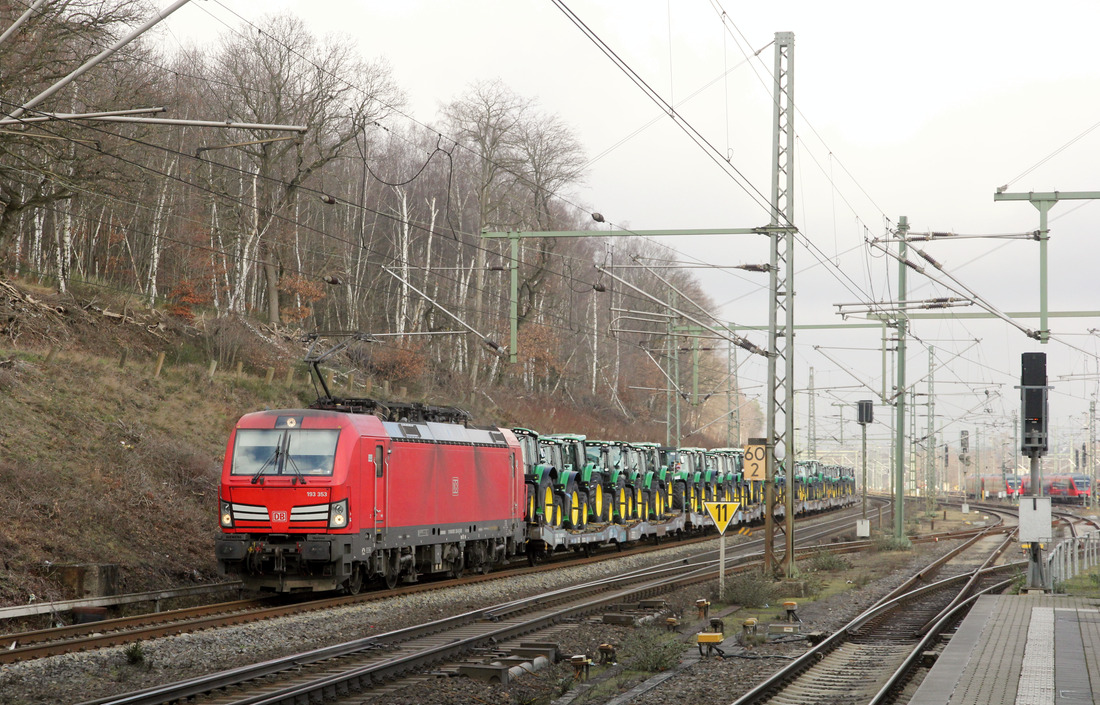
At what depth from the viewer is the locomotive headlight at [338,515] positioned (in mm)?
17375

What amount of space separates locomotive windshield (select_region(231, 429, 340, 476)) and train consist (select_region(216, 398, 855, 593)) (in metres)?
0.02

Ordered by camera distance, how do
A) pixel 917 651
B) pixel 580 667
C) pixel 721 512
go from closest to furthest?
1. pixel 580 667
2. pixel 917 651
3. pixel 721 512

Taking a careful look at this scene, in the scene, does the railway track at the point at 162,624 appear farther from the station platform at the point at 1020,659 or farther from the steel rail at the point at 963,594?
the station platform at the point at 1020,659

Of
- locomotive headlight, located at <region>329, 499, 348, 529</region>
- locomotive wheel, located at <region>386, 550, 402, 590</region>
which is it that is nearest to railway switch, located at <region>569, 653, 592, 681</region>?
locomotive headlight, located at <region>329, 499, 348, 529</region>

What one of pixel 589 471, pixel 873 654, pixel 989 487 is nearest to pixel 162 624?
pixel 873 654

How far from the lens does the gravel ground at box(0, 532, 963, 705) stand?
1093 centimetres

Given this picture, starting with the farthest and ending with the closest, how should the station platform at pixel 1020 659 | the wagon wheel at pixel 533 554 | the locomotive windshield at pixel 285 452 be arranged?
the wagon wheel at pixel 533 554, the locomotive windshield at pixel 285 452, the station platform at pixel 1020 659

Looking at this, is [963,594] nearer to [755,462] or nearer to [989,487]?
[755,462]

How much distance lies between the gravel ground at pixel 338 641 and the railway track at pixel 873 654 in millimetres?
376

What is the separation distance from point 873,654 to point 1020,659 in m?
2.55

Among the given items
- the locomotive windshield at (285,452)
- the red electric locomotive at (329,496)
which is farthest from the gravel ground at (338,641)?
the locomotive windshield at (285,452)

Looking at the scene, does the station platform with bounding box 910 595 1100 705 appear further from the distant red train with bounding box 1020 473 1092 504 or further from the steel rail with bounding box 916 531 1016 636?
the distant red train with bounding box 1020 473 1092 504

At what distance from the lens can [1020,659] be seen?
39.9 ft

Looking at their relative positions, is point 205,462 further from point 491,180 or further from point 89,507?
point 491,180
